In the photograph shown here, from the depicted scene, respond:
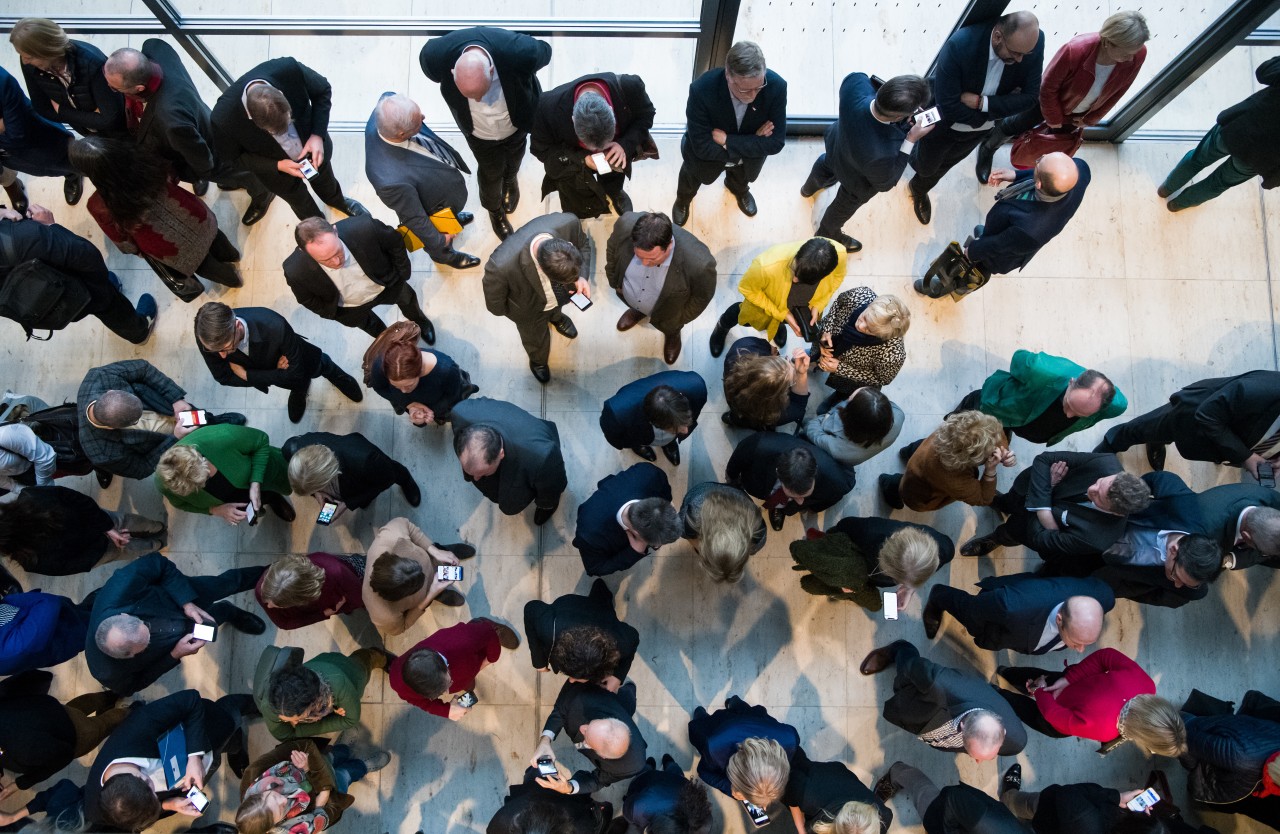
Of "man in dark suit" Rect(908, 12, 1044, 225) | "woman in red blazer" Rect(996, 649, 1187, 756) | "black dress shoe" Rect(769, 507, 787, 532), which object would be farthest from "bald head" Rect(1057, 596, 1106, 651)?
"man in dark suit" Rect(908, 12, 1044, 225)

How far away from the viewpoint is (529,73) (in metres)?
4.66

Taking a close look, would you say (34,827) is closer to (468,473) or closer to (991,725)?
(468,473)

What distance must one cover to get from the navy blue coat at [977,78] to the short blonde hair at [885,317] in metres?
1.56

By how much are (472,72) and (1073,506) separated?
414cm

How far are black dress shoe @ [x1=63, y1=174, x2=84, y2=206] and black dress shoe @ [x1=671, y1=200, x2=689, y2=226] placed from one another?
4.38m

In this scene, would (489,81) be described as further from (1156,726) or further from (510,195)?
(1156,726)

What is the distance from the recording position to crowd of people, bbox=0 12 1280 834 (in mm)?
4023

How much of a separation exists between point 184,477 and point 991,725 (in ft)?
14.1

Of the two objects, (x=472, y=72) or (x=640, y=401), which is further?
(x=640, y=401)

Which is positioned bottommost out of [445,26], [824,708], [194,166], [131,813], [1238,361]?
[824,708]

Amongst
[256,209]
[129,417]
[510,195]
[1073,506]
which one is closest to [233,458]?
[129,417]

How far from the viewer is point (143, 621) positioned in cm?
410

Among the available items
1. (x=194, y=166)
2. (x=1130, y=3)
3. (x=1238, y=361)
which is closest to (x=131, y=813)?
(x=194, y=166)

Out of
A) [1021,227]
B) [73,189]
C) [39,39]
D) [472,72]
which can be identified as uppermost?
[39,39]
